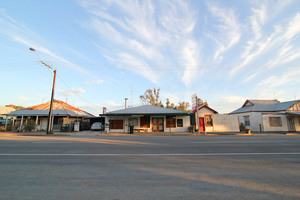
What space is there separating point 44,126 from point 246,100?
38529mm

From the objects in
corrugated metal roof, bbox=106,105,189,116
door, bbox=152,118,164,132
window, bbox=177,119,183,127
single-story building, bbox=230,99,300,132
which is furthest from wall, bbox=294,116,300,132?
door, bbox=152,118,164,132

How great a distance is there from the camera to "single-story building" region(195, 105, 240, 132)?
78.4 ft

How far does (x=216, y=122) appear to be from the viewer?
945 inches

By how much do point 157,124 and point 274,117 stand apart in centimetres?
1917

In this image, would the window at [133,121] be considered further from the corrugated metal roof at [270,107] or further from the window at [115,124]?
the corrugated metal roof at [270,107]

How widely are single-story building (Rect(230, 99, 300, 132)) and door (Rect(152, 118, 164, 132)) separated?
52.4ft

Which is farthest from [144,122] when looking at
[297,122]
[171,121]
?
[297,122]

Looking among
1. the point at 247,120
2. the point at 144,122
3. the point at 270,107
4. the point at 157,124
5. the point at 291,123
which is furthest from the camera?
the point at 270,107

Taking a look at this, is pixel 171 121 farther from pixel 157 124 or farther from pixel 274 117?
pixel 274 117

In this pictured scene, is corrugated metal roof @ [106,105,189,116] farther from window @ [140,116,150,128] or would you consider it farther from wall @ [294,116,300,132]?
wall @ [294,116,300,132]

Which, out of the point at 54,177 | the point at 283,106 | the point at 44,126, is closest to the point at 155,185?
the point at 54,177

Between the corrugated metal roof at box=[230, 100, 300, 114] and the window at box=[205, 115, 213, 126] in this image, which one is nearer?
the window at box=[205, 115, 213, 126]

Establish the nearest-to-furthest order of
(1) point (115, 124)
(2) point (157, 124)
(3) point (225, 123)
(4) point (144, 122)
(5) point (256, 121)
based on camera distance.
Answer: (4) point (144, 122) → (1) point (115, 124) → (2) point (157, 124) → (3) point (225, 123) → (5) point (256, 121)

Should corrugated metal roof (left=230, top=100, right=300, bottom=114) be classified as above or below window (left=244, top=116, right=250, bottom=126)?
above
